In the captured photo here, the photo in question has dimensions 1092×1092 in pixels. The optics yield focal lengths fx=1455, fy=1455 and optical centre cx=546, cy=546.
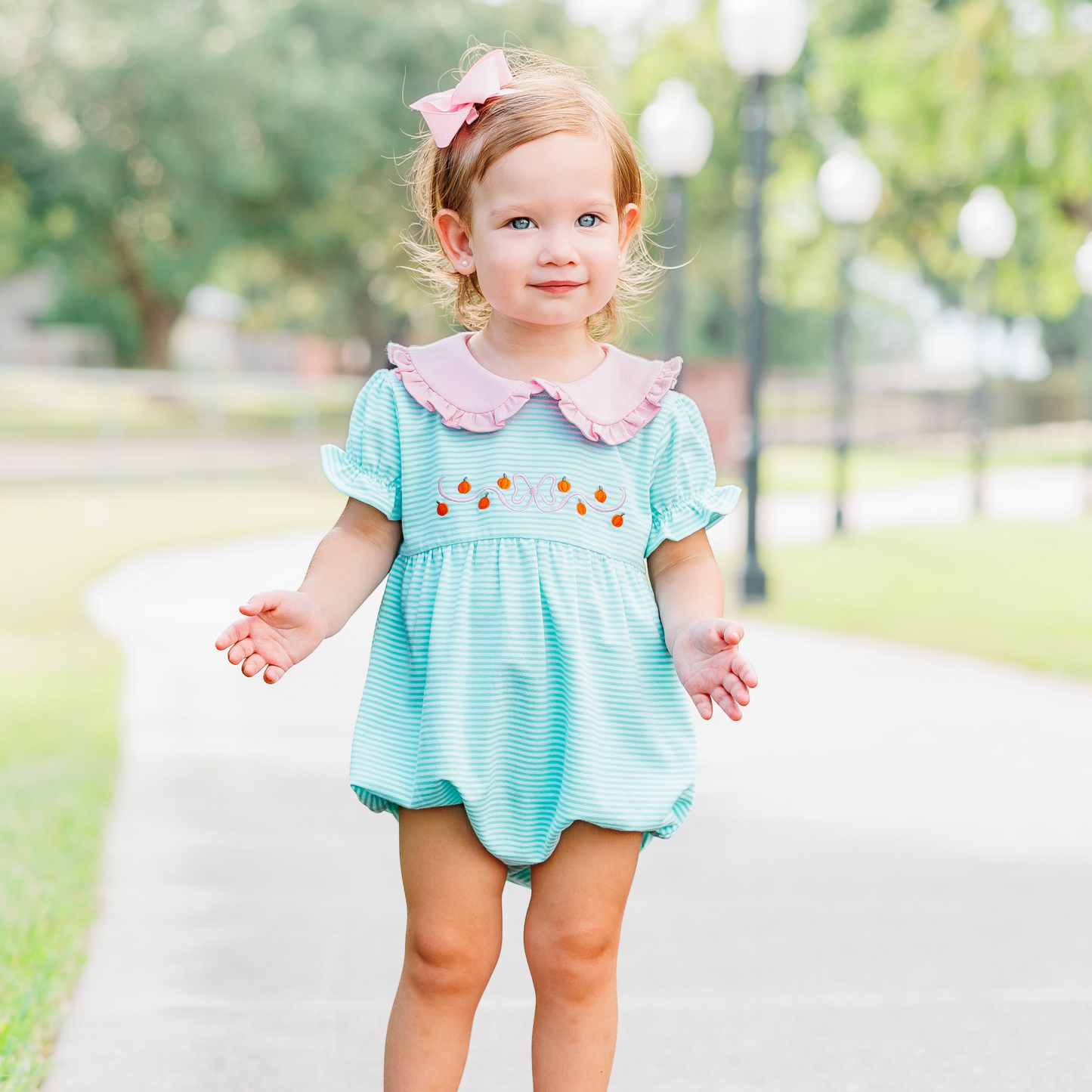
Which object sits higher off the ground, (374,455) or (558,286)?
(558,286)

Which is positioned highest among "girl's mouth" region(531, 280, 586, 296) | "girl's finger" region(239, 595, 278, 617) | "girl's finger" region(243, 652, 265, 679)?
"girl's mouth" region(531, 280, 586, 296)

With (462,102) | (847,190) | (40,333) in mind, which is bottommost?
(40,333)

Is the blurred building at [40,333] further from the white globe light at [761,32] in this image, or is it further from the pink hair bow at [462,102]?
the pink hair bow at [462,102]

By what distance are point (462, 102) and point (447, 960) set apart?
120 cm

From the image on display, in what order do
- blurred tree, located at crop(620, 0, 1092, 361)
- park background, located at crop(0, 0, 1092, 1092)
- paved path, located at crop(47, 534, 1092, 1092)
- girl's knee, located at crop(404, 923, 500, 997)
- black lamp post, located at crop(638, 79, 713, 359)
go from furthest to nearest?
black lamp post, located at crop(638, 79, 713, 359)
blurred tree, located at crop(620, 0, 1092, 361)
park background, located at crop(0, 0, 1092, 1092)
paved path, located at crop(47, 534, 1092, 1092)
girl's knee, located at crop(404, 923, 500, 997)

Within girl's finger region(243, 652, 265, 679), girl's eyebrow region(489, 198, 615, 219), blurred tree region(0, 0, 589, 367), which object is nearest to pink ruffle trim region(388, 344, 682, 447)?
girl's eyebrow region(489, 198, 615, 219)

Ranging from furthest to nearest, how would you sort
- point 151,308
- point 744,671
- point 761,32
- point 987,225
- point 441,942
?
point 151,308
point 987,225
point 761,32
point 441,942
point 744,671

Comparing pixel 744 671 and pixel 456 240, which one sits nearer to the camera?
pixel 744 671

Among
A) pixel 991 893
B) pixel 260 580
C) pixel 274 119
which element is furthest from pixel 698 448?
pixel 274 119

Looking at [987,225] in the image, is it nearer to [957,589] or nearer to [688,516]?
[957,589]

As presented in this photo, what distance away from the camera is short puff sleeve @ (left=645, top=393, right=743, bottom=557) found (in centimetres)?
211

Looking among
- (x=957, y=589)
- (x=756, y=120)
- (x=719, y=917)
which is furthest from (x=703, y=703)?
(x=957, y=589)

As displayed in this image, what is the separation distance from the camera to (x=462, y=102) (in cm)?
207

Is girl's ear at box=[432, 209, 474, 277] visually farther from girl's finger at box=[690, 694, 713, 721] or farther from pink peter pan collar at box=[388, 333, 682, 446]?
girl's finger at box=[690, 694, 713, 721]
